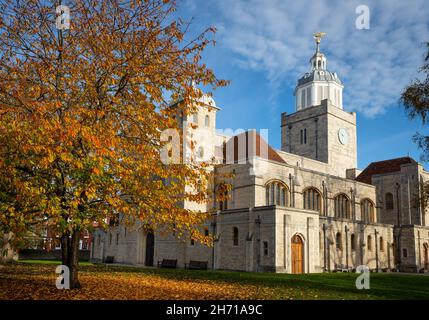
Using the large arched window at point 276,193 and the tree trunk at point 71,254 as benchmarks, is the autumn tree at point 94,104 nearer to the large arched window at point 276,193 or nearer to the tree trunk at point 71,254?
the tree trunk at point 71,254

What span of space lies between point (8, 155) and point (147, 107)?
3933 mm

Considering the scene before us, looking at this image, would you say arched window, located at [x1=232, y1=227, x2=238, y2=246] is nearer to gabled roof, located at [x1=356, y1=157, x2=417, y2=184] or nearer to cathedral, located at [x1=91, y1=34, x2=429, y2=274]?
cathedral, located at [x1=91, y1=34, x2=429, y2=274]

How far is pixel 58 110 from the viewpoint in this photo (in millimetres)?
12070

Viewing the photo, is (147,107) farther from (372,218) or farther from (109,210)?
(372,218)

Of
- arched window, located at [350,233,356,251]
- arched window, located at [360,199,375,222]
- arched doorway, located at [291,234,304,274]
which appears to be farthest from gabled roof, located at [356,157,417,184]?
arched doorway, located at [291,234,304,274]

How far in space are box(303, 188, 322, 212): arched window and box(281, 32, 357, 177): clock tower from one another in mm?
13780

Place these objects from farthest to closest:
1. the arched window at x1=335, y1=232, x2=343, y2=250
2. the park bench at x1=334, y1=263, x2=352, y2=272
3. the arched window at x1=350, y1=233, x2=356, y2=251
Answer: the arched window at x1=350, y1=233, x2=356, y2=251, the arched window at x1=335, y1=232, x2=343, y2=250, the park bench at x1=334, y1=263, x2=352, y2=272

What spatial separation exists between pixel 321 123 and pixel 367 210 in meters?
12.7

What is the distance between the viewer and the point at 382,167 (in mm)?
52250

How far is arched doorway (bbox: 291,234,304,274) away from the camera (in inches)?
1179

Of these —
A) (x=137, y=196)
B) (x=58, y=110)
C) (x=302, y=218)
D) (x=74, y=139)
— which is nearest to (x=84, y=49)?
(x=58, y=110)

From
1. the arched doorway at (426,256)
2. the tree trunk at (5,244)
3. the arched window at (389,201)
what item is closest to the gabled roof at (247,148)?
the arched window at (389,201)

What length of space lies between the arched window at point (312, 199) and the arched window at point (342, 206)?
2954mm

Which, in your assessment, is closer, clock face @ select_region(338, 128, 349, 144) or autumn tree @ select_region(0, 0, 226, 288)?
autumn tree @ select_region(0, 0, 226, 288)
